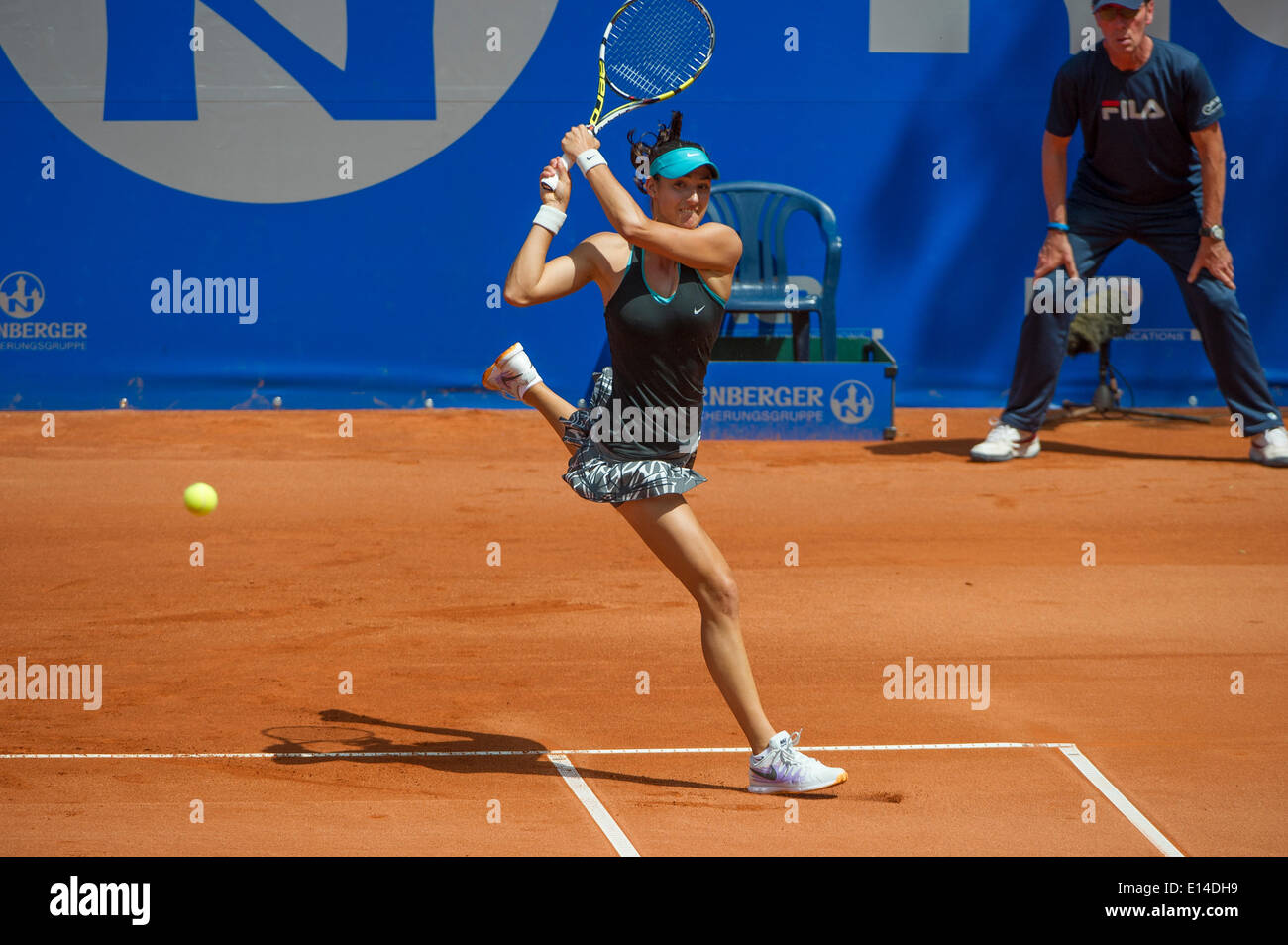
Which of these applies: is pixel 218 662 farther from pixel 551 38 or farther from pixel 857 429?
pixel 551 38

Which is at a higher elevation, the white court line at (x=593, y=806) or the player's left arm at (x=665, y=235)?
the player's left arm at (x=665, y=235)

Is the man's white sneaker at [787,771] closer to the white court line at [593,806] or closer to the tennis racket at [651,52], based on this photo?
the white court line at [593,806]

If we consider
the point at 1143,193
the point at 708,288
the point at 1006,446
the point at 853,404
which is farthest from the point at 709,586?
the point at 853,404

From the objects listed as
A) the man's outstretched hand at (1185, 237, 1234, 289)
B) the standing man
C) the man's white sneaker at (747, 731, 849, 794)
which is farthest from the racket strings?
the man's outstretched hand at (1185, 237, 1234, 289)

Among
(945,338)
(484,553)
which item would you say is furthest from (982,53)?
(484,553)

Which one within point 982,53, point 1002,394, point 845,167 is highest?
point 982,53

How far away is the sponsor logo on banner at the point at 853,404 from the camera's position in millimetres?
10648

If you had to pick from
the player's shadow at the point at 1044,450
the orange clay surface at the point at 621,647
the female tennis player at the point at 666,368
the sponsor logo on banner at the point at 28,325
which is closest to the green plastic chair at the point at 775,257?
the player's shadow at the point at 1044,450

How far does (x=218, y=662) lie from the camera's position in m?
5.80

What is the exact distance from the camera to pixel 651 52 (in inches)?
236

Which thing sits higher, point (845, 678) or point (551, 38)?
point (551, 38)

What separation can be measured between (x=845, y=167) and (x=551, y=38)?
2.57m

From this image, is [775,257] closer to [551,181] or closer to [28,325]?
[28,325]

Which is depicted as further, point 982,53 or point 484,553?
point 982,53
